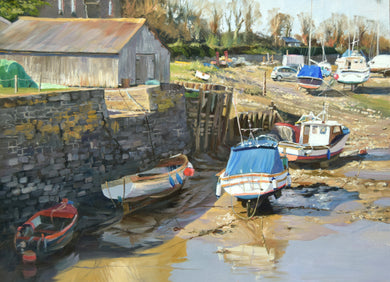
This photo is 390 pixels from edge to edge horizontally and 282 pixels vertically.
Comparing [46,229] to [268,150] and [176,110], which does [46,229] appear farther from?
[176,110]

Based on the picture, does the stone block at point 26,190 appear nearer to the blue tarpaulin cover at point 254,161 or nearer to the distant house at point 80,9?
the blue tarpaulin cover at point 254,161

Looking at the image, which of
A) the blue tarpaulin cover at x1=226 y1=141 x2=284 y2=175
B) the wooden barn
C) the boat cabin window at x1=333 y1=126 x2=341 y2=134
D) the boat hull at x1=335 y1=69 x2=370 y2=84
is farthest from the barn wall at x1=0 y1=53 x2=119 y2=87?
the boat hull at x1=335 y1=69 x2=370 y2=84

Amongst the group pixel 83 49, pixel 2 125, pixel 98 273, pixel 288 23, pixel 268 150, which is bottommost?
pixel 98 273

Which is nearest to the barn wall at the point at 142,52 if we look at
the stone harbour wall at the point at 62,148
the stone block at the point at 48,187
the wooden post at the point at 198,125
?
the wooden post at the point at 198,125

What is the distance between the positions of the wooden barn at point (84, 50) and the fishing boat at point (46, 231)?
26.8ft

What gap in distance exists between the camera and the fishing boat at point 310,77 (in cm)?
3009

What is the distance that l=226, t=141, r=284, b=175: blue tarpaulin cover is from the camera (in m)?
13.5

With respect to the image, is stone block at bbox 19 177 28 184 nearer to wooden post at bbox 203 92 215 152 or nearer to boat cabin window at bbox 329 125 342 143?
wooden post at bbox 203 92 215 152

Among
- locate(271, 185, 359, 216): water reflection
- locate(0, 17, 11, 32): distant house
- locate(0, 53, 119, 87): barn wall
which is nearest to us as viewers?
locate(271, 185, 359, 216): water reflection

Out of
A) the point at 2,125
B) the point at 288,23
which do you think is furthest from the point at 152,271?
the point at 288,23

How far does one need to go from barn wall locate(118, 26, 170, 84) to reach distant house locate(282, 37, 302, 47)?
93.1ft

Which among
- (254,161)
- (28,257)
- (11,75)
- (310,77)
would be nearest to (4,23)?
(11,75)

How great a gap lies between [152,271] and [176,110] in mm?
8818

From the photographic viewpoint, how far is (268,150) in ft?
45.7
